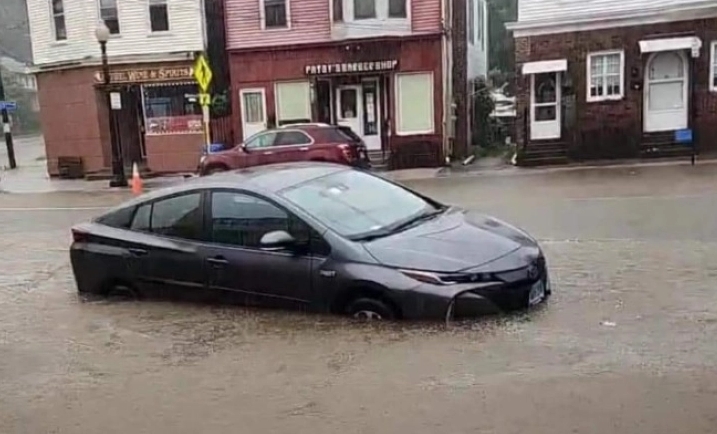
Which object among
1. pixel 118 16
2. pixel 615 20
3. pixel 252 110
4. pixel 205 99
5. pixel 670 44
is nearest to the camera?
pixel 670 44

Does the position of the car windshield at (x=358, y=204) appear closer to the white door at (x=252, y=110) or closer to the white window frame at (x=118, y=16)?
the white door at (x=252, y=110)

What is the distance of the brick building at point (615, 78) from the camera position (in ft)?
74.3

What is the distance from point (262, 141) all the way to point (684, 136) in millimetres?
11559

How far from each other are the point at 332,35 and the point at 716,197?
47.7ft

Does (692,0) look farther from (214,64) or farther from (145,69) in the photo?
(145,69)

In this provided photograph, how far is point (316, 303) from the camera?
7379mm

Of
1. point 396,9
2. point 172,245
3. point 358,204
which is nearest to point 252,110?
point 396,9

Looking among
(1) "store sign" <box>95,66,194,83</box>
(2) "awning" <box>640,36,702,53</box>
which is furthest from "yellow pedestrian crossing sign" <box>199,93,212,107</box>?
(2) "awning" <box>640,36,702,53</box>

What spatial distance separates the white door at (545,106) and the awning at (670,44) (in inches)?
100

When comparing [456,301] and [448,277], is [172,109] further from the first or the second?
[456,301]

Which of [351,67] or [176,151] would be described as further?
[176,151]

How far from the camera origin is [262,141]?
22578 millimetres

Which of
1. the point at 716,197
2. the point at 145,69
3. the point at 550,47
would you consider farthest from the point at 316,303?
the point at 145,69

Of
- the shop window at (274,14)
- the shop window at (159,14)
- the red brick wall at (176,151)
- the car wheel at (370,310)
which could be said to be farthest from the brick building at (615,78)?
the car wheel at (370,310)
